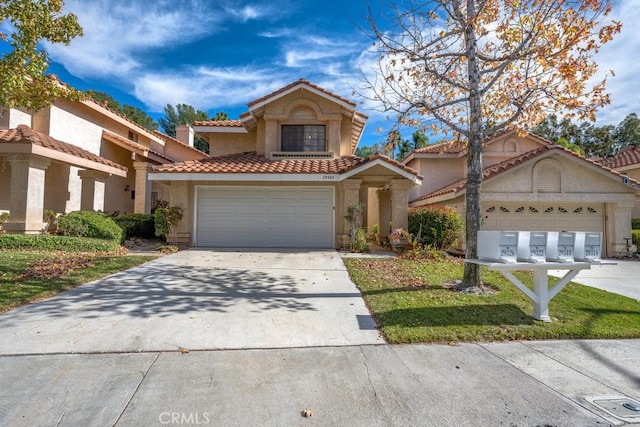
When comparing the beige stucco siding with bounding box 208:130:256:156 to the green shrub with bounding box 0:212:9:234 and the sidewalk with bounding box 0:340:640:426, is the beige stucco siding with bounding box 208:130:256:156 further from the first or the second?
the sidewalk with bounding box 0:340:640:426

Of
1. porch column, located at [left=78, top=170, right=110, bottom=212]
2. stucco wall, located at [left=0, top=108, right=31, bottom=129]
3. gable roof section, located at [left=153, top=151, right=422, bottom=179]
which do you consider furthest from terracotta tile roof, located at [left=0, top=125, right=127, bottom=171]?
gable roof section, located at [left=153, top=151, right=422, bottom=179]

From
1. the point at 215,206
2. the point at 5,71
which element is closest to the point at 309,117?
the point at 215,206

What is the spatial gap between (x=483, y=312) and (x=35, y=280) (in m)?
8.31

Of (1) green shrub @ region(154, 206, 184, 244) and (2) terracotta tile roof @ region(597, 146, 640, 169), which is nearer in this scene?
(1) green shrub @ region(154, 206, 184, 244)

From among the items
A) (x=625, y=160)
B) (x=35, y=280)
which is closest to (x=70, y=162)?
(x=35, y=280)

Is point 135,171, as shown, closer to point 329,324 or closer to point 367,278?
point 367,278

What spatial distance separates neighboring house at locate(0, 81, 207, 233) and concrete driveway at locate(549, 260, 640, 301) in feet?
52.8

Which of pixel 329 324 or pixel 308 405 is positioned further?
pixel 329 324

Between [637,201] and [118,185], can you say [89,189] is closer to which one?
[118,185]

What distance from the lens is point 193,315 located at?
4.84m

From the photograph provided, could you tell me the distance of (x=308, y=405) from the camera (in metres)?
2.73

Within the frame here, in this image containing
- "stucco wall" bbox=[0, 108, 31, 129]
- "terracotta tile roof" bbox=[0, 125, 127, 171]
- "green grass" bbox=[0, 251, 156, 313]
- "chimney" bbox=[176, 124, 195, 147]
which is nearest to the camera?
"green grass" bbox=[0, 251, 156, 313]

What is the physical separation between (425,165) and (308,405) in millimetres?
15971

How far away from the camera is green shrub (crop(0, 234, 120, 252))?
32.0ft
